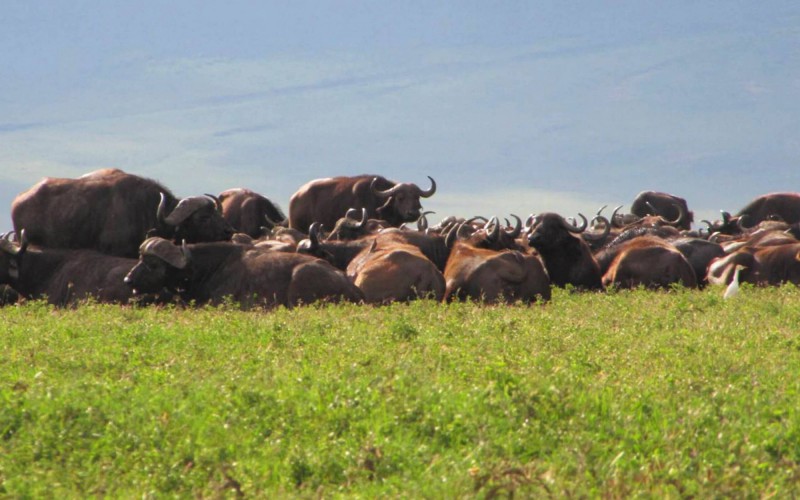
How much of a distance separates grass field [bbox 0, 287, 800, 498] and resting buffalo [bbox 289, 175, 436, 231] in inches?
803

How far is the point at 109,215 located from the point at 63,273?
2.17 meters

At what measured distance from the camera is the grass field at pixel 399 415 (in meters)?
6.40

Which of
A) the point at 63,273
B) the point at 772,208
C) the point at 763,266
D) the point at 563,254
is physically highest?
the point at 63,273

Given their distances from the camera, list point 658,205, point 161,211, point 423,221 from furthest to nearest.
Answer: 1. point 658,205
2. point 423,221
3. point 161,211

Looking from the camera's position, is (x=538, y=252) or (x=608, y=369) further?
(x=538, y=252)

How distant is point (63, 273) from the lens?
57.3ft

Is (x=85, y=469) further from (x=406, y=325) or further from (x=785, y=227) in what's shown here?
(x=785, y=227)

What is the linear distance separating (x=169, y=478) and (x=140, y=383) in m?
2.09

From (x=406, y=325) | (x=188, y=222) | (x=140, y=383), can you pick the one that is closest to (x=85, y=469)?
(x=140, y=383)

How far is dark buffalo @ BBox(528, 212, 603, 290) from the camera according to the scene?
2052cm

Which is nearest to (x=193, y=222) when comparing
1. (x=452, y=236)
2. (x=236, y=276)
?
(x=236, y=276)

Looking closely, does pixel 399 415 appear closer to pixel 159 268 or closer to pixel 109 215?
pixel 159 268

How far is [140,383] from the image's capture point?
8.42m

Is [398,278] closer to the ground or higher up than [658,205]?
higher up
